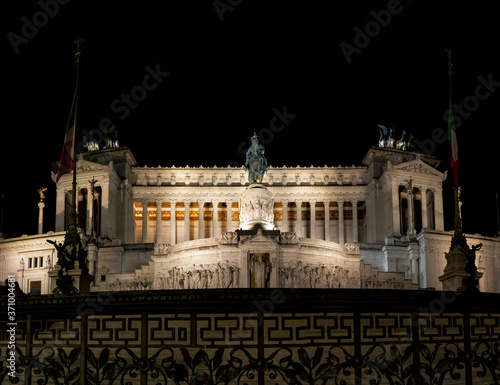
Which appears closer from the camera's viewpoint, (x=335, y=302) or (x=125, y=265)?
(x=335, y=302)

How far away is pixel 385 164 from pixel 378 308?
71.9 metres

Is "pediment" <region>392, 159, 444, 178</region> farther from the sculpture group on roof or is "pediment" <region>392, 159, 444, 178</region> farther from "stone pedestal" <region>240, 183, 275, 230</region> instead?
"stone pedestal" <region>240, 183, 275, 230</region>

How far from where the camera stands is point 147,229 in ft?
278

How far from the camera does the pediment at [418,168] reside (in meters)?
78.3

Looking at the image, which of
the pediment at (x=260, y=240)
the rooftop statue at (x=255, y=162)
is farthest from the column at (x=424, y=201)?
the pediment at (x=260, y=240)

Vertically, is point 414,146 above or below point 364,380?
above

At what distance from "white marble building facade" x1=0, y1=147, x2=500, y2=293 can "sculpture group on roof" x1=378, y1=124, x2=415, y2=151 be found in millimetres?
2847

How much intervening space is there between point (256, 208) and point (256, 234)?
578cm

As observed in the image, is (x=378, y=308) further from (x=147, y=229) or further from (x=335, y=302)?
(x=147, y=229)

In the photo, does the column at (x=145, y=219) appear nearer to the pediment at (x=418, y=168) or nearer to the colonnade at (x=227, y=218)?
the colonnade at (x=227, y=218)

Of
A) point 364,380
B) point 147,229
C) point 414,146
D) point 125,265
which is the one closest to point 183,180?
point 147,229

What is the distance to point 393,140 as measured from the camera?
284 ft

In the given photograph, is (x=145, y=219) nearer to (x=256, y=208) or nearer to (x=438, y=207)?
(x=256, y=208)

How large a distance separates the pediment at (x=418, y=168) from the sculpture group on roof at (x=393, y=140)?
6.01 meters
